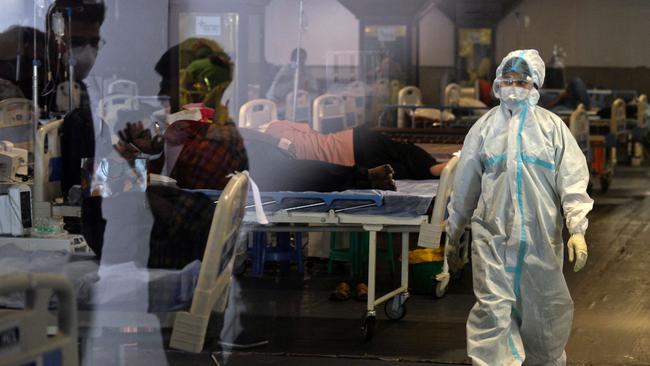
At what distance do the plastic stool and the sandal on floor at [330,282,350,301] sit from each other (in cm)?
57

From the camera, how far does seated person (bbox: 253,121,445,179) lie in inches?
217

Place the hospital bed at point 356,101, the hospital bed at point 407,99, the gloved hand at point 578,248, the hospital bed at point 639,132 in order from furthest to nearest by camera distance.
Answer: the hospital bed at point 639,132
the hospital bed at point 407,99
the hospital bed at point 356,101
the gloved hand at point 578,248

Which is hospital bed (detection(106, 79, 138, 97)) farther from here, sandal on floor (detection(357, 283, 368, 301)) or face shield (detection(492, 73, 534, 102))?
face shield (detection(492, 73, 534, 102))

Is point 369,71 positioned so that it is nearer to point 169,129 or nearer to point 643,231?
point 643,231

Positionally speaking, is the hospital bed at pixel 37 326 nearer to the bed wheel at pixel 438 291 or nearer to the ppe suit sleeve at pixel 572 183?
the ppe suit sleeve at pixel 572 183

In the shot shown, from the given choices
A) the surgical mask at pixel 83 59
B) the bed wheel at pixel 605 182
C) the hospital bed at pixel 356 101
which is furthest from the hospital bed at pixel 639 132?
the surgical mask at pixel 83 59

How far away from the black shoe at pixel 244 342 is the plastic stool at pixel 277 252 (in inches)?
47.7

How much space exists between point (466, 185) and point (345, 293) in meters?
1.71

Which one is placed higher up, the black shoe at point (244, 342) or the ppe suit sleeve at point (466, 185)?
the ppe suit sleeve at point (466, 185)

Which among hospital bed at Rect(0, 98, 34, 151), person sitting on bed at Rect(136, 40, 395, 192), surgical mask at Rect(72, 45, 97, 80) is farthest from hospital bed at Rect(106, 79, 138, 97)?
person sitting on bed at Rect(136, 40, 395, 192)

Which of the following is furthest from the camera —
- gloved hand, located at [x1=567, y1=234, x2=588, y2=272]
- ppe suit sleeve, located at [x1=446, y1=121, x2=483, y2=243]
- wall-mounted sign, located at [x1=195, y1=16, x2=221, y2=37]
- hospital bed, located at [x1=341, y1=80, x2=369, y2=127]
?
hospital bed, located at [x1=341, y1=80, x2=369, y2=127]

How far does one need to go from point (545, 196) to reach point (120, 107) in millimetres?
2656

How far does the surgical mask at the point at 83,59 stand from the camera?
5.77 metres

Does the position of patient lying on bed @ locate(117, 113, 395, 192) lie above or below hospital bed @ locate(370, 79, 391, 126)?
below
